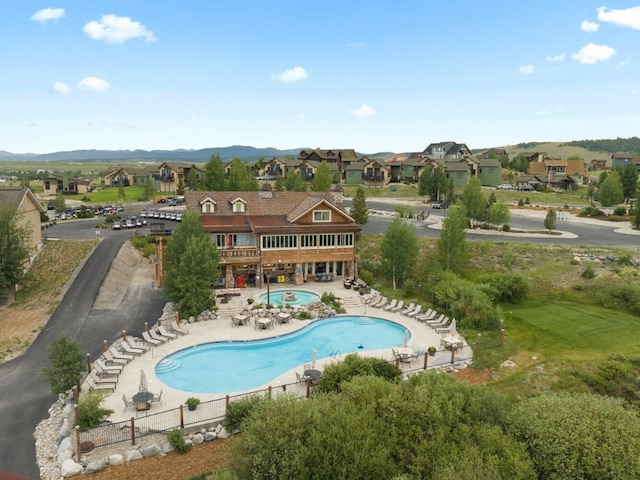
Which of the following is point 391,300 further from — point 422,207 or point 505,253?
point 422,207

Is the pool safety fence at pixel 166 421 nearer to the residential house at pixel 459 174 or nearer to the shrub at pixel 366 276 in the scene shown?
the shrub at pixel 366 276

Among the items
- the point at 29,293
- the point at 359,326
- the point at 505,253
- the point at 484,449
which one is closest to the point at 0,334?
the point at 29,293

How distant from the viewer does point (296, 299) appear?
116 feet

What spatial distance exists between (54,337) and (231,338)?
37.5 feet

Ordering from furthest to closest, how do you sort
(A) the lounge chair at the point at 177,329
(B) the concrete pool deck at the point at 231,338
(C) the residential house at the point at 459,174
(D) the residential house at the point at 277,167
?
(D) the residential house at the point at 277,167 < (C) the residential house at the point at 459,174 < (A) the lounge chair at the point at 177,329 < (B) the concrete pool deck at the point at 231,338

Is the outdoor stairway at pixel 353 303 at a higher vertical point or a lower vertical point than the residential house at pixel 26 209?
lower

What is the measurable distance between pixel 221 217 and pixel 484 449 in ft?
103

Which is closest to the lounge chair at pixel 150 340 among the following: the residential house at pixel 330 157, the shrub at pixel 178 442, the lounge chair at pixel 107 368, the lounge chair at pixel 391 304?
the lounge chair at pixel 107 368

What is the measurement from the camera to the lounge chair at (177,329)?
2834 centimetres

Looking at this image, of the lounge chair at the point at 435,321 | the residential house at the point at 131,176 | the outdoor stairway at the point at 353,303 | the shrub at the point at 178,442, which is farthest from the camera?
the residential house at the point at 131,176

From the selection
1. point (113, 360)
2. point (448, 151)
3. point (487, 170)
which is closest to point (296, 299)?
point (113, 360)

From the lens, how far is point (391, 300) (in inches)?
1396

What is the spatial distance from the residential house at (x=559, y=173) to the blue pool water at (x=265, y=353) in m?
87.8

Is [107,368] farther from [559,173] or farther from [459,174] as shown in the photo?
[559,173]
